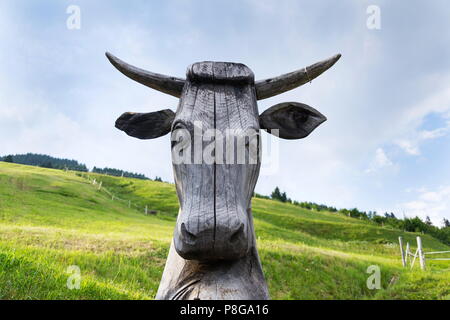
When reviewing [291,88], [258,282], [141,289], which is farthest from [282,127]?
[141,289]

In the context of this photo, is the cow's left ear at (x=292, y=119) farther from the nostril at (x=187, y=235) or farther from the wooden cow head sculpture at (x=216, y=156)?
the nostril at (x=187, y=235)

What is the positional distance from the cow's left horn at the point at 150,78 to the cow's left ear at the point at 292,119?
78 centimetres

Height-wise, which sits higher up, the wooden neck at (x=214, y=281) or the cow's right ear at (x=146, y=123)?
the cow's right ear at (x=146, y=123)

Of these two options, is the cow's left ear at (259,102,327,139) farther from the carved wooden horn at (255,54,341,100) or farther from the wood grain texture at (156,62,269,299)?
the wood grain texture at (156,62,269,299)

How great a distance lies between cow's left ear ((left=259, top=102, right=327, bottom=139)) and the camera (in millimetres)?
2883

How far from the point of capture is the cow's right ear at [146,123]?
2863 mm

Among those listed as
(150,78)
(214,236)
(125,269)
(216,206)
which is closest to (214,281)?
(214,236)

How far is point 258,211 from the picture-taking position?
46.3 m

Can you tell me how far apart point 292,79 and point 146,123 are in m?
1.33

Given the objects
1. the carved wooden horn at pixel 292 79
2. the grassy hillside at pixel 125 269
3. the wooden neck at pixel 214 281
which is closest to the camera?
the wooden neck at pixel 214 281

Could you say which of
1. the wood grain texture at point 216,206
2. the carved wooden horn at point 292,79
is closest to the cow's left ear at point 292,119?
the carved wooden horn at point 292,79
